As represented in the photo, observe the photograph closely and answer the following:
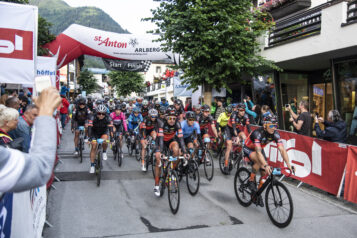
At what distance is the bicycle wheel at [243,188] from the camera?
20.1 feet

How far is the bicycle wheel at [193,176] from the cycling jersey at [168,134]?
2.37ft

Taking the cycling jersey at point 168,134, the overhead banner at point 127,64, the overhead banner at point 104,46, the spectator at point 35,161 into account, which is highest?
the overhead banner at point 104,46

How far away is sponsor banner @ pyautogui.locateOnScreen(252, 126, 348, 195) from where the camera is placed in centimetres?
651

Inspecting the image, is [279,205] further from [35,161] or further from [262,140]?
[35,161]

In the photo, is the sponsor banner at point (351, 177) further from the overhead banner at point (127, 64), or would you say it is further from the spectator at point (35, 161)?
the overhead banner at point (127, 64)

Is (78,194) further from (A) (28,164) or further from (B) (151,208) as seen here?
(A) (28,164)

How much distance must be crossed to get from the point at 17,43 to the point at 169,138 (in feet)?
13.3

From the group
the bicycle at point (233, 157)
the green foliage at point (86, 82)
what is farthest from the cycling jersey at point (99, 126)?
the green foliage at point (86, 82)

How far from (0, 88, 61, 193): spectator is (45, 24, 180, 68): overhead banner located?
10134 millimetres

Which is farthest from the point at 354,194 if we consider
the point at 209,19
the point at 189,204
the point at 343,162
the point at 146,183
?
the point at 209,19

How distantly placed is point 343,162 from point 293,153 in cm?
165

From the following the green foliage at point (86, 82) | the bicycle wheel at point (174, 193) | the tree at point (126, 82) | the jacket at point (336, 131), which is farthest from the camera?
the green foliage at point (86, 82)

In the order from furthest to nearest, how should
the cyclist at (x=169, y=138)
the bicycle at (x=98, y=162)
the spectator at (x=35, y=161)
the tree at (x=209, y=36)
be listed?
1. the tree at (x=209, y=36)
2. the bicycle at (x=98, y=162)
3. the cyclist at (x=169, y=138)
4. the spectator at (x=35, y=161)

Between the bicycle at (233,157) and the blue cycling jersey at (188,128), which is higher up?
the blue cycling jersey at (188,128)
